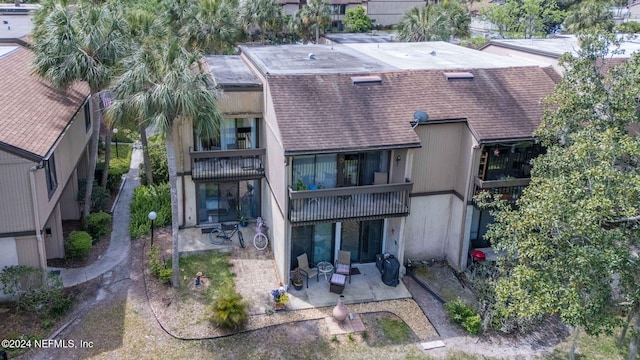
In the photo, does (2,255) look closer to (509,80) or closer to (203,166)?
(203,166)

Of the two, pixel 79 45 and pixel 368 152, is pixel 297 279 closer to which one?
pixel 368 152

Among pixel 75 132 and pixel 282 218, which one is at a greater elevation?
pixel 75 132

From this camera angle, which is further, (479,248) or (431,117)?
(479,248)

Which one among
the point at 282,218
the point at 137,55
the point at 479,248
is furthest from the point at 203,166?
the point at 479,248

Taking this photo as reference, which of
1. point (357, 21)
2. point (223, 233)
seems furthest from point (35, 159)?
point (357, 21)

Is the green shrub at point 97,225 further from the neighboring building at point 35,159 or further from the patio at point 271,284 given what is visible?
the patio at point 271,284

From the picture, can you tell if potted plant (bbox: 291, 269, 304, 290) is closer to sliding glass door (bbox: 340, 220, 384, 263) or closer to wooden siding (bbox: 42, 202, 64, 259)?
sliding glass door (bbox: 340, 220, 384, 263)
